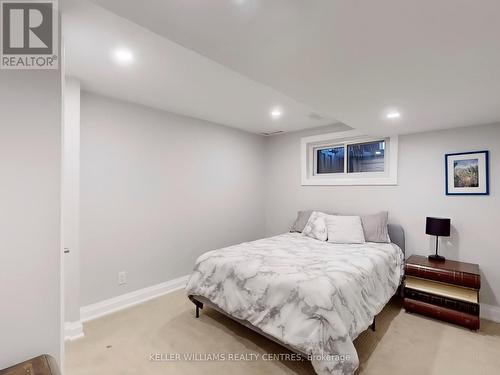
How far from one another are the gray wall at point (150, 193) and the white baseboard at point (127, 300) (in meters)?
0.06

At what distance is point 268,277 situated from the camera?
2111 millimetres

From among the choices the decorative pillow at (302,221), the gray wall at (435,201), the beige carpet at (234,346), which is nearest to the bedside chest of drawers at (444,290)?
the beige carpet at (234,346)

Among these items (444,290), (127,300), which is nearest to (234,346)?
(127,300)

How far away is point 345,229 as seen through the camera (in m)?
3.27

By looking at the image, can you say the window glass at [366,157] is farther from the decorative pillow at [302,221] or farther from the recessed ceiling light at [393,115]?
the recessed ceiling light at [393,115]

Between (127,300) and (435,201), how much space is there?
3818 millimetres

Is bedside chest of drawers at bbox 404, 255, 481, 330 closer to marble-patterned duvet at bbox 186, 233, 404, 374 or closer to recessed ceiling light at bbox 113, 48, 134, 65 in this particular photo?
marble-patterned duvet at bbox 186, 233, 404, 374

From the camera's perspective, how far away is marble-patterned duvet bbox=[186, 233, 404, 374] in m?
1.68

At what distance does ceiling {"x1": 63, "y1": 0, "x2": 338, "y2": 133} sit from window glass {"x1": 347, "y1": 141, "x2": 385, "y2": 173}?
697 millimetres

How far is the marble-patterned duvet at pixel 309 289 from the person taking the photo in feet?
5.52

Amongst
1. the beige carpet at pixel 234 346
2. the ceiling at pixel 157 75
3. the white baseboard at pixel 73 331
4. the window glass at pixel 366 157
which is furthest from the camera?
the window glass at pixel 366 157

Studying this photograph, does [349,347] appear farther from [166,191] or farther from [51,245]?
[166,191]

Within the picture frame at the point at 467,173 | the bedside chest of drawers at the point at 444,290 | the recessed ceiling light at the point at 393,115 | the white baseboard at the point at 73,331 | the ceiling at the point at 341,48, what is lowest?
the white baseboard at the point at 73,331

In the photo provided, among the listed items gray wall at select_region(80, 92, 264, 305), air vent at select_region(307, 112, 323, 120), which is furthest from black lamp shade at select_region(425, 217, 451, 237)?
gray wall at select_region(80, 92, 264, 305)
